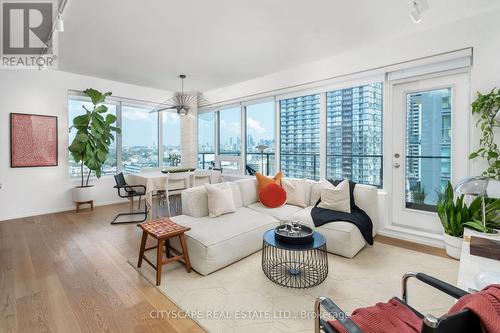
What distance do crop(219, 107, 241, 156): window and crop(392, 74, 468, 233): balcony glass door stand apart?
11.2ft

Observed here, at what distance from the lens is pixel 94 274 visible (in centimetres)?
248

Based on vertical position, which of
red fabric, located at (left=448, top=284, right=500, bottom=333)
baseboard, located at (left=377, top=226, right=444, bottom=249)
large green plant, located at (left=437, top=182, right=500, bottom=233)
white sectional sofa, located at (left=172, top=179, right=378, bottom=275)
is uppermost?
red fabric, located at (left=448, top=284, right=500, bottom=333)

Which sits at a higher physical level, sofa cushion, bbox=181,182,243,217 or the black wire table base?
sofa cushion, bbox=181,182,243,217

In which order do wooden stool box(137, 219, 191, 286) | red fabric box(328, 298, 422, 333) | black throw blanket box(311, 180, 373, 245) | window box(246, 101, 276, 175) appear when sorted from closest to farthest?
1. red fabric box(328, 298, 422, 333)
2. wooden stool box(137, 219, 191, 286)
3. black throw blanket box(311, 180, 373, 245)
4. window box(246, 101, 276, 175)

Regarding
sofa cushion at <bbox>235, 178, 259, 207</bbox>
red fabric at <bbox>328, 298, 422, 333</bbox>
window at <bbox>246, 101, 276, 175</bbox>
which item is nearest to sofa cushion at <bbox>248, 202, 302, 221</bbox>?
sofa cushion at <bbox>235, 178, 259, 207</bbox>

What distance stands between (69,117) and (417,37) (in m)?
6.10

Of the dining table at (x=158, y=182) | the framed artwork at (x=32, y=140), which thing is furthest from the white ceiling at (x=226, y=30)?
the dining table at (x=158, y=182)

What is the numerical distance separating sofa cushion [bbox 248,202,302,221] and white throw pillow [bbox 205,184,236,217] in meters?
0.50

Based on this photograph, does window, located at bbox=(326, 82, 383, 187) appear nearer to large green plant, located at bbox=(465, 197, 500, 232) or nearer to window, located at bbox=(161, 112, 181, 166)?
large green plant, located at bbox=(465, 197, 500, 232)

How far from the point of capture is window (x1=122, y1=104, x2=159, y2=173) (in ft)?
19.3

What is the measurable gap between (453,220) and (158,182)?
13.7ft

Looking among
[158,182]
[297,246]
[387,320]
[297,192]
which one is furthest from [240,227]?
[158,182]

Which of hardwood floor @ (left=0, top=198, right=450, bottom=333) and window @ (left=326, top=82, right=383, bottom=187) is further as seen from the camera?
window @ (left=326, top=82, right=383, bottom=187)

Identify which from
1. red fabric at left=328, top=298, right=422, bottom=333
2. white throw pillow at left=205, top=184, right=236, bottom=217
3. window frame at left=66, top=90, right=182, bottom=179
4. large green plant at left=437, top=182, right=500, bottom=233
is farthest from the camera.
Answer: window frame at left=66, top=90, right=182, bottom=179
